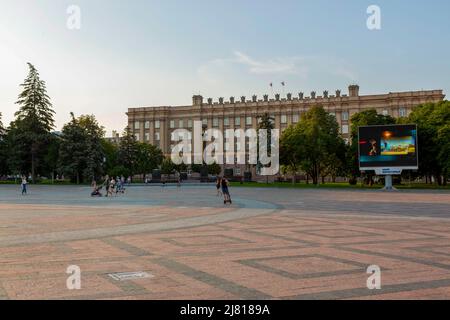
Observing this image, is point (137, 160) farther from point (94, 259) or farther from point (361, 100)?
point (94, 259)

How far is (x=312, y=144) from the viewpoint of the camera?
63500 mm

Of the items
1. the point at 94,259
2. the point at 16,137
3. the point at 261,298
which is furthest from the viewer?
the point at 16,137

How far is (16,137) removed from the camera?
7256cm

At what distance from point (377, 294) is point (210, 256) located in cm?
394

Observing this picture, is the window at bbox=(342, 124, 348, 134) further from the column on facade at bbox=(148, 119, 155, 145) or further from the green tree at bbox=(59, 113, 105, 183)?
the green tree at bbox=(59, 113, 105, 183)

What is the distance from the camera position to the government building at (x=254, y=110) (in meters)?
111

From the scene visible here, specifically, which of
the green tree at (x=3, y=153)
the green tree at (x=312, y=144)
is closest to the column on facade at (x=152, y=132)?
the green tree at (x=3, y=153)

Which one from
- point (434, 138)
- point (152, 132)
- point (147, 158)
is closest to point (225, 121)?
point (152, 132)

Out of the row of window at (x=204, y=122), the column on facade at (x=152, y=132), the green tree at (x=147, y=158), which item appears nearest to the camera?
the green tree at (x=147, y=158)

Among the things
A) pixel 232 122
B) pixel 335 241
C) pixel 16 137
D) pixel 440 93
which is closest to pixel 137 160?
pixel 16 137

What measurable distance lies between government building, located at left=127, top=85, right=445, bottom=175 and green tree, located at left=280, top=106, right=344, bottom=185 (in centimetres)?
4417

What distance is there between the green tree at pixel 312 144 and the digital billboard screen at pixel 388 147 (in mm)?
12729

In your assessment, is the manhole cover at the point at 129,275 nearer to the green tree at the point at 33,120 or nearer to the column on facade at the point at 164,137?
the green tree at the point at 33,120

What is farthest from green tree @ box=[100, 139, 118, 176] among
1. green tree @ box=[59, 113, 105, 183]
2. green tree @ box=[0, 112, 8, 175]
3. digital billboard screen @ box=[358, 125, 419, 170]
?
digital billboard screen @ box=[358, 125, 419, 170]
